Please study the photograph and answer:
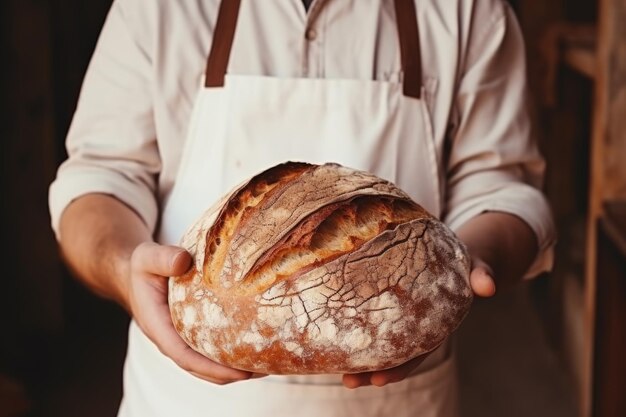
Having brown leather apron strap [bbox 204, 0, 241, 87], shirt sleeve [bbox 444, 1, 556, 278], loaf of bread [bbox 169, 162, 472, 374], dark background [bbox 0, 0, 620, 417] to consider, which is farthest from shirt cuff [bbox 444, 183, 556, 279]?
dark background [bbox 0, 0, 620, 417]

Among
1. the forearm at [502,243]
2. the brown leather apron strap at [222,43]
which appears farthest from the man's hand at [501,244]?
the brown leather apron strap at [222,43]

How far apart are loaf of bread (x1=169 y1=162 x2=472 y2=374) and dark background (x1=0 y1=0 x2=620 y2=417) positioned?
2215mm

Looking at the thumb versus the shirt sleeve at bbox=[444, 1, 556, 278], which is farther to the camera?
the shirt sleeve at bbox=[444, 1, 556, 278]

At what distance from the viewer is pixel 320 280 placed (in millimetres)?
1185

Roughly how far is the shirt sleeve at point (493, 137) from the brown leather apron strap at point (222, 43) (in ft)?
1.42

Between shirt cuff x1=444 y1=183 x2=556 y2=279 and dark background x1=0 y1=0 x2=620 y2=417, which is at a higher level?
shirt cuff x1=444 y1=183 x2=556 y2=279

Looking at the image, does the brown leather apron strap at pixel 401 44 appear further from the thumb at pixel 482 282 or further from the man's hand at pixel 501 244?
the thumb at pixel 482 282

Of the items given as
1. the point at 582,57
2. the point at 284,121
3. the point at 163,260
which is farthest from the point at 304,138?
the point at 582,57

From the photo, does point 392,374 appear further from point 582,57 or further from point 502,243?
point 582,57

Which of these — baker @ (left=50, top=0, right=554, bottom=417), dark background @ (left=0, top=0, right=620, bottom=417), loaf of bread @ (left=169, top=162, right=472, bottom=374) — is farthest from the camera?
dark background @ (left=0, top=0, right=620, bottom=417)

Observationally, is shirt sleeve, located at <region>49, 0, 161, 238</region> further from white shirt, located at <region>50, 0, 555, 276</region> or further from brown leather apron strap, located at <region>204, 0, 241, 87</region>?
brown leather apron strap, located at <region>204, 0, 241, 87</region>

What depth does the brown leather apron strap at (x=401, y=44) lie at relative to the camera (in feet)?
5.28

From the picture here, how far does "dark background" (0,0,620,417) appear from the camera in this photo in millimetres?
3883

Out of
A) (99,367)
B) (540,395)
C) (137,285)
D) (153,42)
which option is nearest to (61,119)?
(99,367)
